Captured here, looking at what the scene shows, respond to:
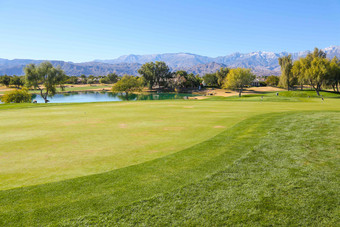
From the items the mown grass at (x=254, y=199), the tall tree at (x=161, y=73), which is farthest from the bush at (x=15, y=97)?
the tall tree at (x=161, y=73)

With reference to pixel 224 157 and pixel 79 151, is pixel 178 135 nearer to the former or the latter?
pixel 224 157

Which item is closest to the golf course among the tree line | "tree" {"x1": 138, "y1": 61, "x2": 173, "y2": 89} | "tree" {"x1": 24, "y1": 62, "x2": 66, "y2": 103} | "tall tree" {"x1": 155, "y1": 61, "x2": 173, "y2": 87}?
the tree line

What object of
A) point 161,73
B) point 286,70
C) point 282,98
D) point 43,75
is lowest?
point 282,98

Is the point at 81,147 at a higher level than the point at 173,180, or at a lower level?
higher

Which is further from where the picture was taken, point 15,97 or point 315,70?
point 315,70

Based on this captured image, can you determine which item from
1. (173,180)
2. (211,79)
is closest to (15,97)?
(173,180)

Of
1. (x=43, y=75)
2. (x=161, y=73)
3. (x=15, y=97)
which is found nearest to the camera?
(x=15, y=97)

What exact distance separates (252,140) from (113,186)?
7641mm

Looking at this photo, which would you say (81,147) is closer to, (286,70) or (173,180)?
(173,180)

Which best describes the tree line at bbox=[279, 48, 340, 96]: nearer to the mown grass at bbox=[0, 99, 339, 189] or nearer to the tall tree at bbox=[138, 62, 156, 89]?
the mown grass at bbox=[0, 99, 339, 189]

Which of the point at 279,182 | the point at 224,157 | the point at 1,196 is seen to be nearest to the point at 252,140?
the point at 224,157

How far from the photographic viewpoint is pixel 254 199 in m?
A: 5.38

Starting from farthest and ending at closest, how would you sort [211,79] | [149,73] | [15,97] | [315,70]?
[211,79], [149,73], [315,70], [15,97]

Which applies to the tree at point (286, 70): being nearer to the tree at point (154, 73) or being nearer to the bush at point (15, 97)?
the tree at point (154, 73)
